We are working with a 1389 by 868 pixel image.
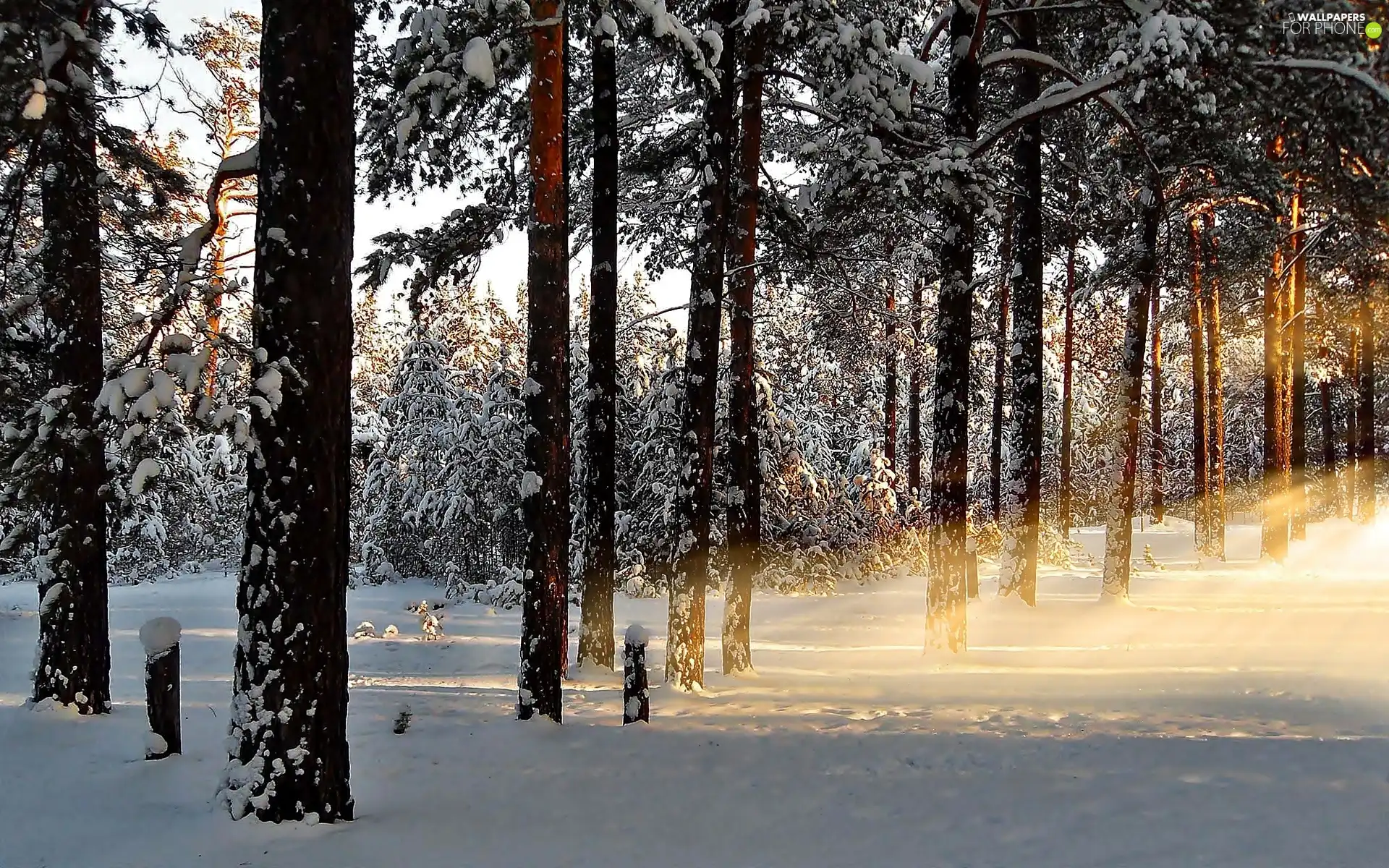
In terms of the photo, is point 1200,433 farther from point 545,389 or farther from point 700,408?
point 545,389

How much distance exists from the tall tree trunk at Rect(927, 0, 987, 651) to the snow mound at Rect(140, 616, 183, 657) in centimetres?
835

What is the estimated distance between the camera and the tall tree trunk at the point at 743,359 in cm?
1114

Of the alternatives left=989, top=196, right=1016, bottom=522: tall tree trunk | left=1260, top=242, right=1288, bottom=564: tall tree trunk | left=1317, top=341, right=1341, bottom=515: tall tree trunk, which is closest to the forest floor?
left=1260, top=242, right=1288, bottom=564: tall tree trunk

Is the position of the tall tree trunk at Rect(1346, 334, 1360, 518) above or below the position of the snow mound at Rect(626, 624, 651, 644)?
above

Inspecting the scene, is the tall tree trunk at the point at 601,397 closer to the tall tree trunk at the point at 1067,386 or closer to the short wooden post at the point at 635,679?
the short wooden post at the point at 635,679

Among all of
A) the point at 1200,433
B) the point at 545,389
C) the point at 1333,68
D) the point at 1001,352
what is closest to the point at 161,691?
the point at 545,389

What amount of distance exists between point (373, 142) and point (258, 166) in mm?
5336

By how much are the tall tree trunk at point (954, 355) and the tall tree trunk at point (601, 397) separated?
4230mm

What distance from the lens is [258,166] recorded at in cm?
536

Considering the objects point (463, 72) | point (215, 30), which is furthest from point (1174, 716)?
point (215, 30)

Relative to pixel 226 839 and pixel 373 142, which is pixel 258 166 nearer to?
pixel 226 839

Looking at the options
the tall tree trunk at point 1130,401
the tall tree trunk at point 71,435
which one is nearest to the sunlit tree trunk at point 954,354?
the tall tree trunk at point 1130,401

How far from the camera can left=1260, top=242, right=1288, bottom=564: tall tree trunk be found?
21266 mm

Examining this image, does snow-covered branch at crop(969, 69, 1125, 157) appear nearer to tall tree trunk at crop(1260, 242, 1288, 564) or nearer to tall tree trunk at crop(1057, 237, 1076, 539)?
tall tree trunk at crop(1260, 242, 1288, 564)
